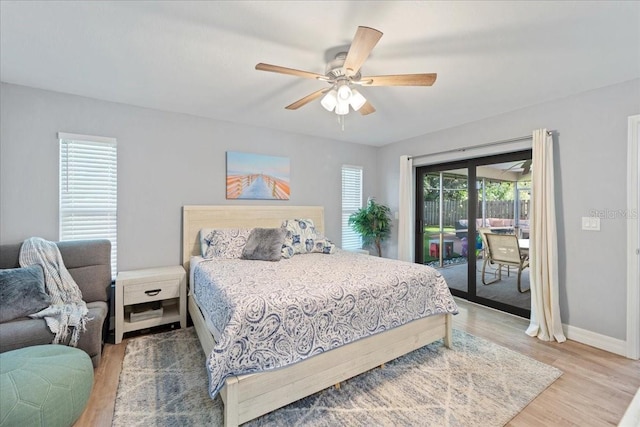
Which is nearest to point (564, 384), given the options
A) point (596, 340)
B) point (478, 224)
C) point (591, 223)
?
point (596, 340)

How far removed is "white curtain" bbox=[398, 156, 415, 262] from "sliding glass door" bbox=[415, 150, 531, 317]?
0.22 meters

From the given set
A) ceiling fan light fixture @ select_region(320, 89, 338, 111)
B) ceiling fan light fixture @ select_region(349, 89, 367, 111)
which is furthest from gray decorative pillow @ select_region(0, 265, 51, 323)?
ceiling fan light fixture @ select_region(349, 89, 367, 111)

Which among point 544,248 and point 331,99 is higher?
point 331,99

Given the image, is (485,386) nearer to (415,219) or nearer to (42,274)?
(415,219)

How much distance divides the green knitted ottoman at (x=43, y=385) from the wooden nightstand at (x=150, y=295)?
2.72 ft

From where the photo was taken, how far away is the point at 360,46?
1626mm

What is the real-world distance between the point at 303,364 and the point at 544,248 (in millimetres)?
2759

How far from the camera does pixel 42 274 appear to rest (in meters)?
2.27

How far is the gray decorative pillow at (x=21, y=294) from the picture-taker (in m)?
1.97

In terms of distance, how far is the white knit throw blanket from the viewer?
2.04 m

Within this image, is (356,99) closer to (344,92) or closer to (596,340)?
(344,92)

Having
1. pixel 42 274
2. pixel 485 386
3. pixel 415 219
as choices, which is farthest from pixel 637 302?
pixel 42 274

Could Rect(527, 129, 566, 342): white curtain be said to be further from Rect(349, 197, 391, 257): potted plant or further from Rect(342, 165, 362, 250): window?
Rect(342, 165, 362, 250): window

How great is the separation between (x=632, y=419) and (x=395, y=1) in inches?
89.0
